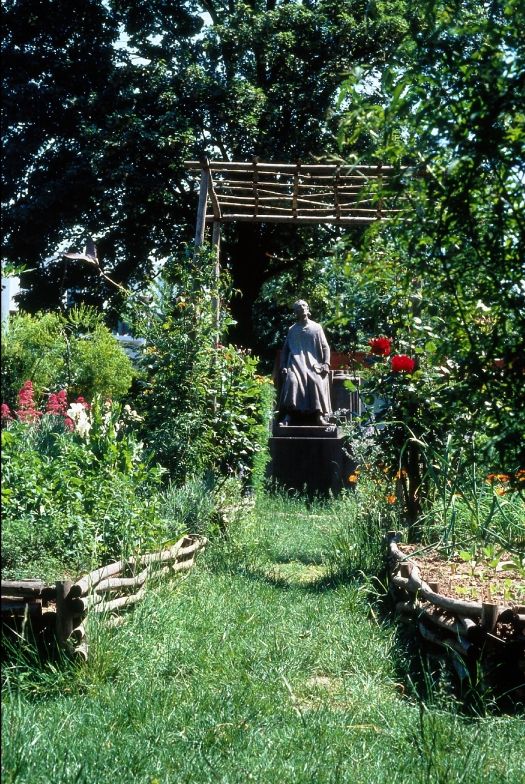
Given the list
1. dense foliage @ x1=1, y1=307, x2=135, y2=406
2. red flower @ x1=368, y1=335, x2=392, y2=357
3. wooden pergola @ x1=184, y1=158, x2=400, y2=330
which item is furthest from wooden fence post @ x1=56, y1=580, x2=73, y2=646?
dense foliage @ x1=1, y1=307, x2=135, y2=406

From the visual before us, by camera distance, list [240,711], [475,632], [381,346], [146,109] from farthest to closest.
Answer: [146,109] → [381,346] → [475,632] → [240,711]

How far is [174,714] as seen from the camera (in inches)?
143

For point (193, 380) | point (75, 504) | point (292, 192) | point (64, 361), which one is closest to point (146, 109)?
point (64, 361)

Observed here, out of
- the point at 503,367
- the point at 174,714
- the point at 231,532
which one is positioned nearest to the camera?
the point at 503,367

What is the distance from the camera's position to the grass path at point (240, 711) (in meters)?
3.11

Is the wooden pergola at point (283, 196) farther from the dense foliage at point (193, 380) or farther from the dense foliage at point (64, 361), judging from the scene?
the dense foliage at point (64, 361)

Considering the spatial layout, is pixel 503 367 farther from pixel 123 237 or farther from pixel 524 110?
pixel 123 237

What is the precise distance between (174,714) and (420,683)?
4.36 ft

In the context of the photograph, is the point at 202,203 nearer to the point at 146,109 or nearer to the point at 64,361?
the point at 64,361

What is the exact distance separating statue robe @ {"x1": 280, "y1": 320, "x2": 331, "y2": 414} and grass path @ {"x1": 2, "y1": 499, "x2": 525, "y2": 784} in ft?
26.0

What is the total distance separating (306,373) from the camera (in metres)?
13.5

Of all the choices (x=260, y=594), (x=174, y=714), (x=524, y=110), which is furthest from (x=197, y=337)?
(x=524, y=110)

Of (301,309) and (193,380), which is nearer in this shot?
(193,380)

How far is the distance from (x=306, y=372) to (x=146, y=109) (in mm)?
10311
